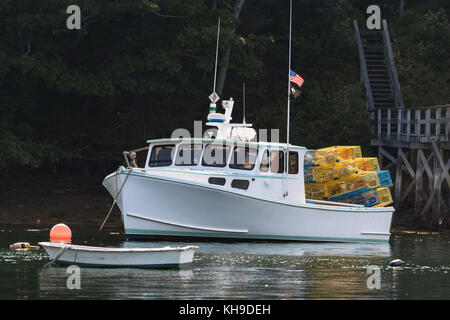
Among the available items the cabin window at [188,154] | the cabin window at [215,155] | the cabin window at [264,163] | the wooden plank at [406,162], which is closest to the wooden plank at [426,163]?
the wooden plank at [406,162]

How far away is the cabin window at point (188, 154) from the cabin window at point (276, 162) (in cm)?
186

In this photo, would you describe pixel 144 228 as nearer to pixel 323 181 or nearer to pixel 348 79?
pixel 323 181

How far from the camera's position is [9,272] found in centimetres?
2041

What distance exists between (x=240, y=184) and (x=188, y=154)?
152 cm

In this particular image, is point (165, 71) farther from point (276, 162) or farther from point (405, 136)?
point (276, 162)

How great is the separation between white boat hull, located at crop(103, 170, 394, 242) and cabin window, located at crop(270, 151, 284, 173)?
1.00 meters

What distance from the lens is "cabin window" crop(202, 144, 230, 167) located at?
27281mm

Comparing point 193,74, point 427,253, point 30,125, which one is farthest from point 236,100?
point 427,253

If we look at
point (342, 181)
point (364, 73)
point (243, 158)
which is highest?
point (364, 73)

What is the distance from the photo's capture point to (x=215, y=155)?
2730 centimetres

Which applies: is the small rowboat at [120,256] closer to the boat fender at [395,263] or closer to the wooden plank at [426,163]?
the boat fender at [395,263]

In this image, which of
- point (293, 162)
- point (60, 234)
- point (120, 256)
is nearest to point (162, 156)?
point (293, 162)

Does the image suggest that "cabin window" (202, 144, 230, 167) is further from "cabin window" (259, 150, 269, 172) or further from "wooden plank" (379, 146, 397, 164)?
"wooden plank" (379, 146, 397, 164)
